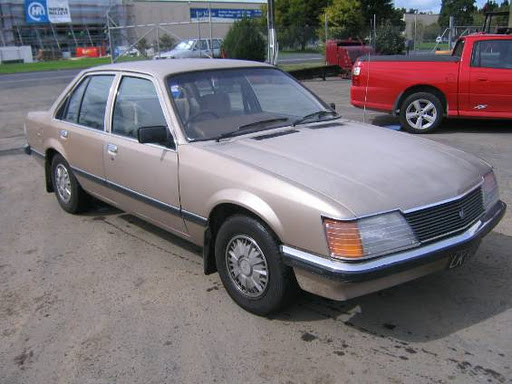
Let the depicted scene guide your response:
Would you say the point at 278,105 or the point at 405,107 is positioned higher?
the point at 278,105

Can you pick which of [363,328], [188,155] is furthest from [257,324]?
[188,155]

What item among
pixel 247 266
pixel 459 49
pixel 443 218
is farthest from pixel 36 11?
pixel 443 218

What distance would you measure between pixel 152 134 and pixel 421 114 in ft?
21.6

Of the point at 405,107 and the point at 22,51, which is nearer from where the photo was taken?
the point at 405,107

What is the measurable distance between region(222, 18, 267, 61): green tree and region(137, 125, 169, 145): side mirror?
17069mm

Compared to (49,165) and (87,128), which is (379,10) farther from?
(87,128)

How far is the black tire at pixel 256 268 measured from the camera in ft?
10.8

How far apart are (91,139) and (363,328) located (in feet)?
9.77

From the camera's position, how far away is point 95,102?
5.11 m

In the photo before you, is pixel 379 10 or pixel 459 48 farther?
pixel 379 10

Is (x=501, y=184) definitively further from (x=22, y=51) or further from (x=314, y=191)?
(x=22, y=51)

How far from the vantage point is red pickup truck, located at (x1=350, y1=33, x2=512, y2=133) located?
345 inches

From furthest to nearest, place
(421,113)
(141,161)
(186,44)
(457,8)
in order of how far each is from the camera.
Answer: (457,8) → (186,44) → (421,113) → (141,161)

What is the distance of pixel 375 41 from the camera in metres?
24.3
